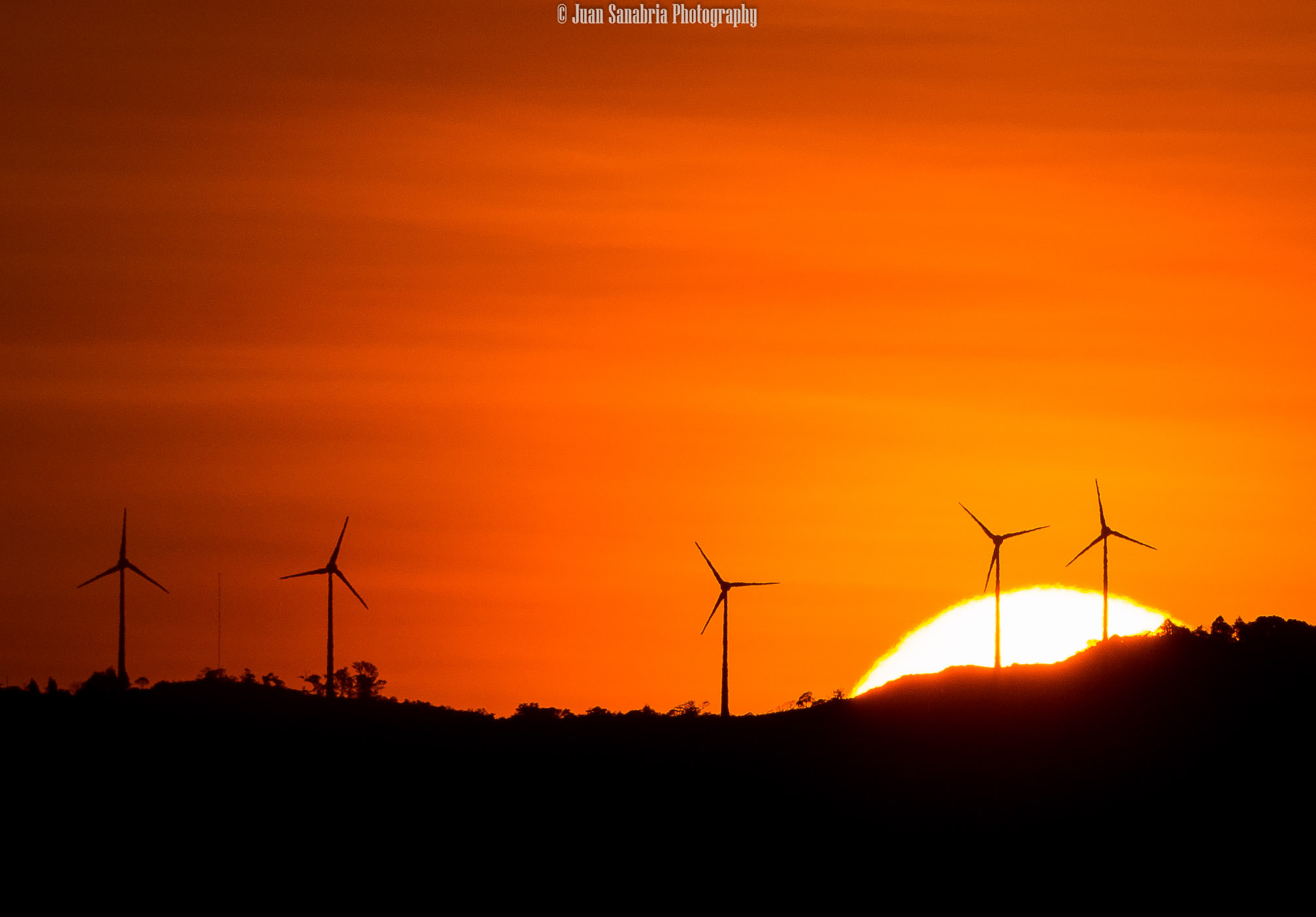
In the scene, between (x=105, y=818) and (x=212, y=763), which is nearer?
(x=105, y=818)

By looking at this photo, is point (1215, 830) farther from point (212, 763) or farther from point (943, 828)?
Result: point (212, 763)

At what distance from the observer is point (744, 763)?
18638 centimetres

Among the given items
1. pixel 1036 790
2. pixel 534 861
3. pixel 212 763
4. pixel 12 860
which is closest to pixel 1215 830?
pixel 1036 790

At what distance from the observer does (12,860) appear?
163375 mm

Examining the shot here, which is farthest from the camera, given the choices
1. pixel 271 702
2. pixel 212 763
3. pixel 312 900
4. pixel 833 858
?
pixel 271 702

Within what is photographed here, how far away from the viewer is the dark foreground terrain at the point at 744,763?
173875mm

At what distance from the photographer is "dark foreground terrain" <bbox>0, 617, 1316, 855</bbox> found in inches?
6845

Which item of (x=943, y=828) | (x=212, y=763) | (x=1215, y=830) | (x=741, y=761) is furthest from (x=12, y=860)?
(x=1215, y=830)

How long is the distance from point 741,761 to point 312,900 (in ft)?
142

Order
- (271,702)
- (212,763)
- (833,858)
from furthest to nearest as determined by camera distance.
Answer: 1. (271,702)
2. (212,763)
3. (833,858)

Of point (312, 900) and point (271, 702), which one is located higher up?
point (271, 702)

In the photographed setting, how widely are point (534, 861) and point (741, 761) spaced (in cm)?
2590

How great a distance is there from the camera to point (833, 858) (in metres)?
170

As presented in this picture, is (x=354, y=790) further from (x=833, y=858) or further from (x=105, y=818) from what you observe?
(x=833, y=858)
